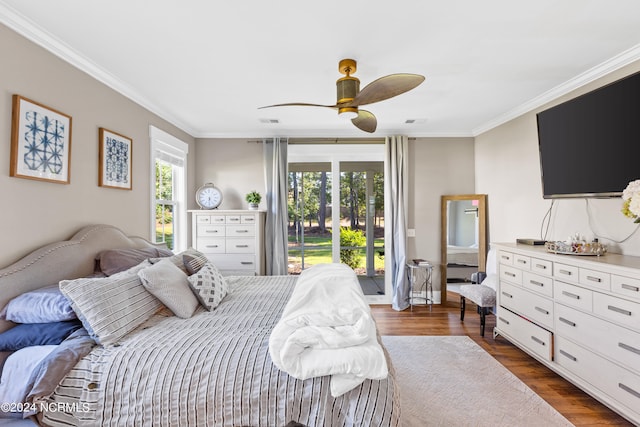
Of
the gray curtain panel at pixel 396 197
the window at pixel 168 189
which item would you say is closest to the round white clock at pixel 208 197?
the window at pixel 168 189

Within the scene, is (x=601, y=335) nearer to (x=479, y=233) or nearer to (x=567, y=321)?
(x=567, y=321)

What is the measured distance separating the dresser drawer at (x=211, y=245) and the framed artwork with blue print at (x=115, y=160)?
1299 millimetres

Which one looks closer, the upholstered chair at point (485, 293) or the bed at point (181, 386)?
the bed at point (181, 386)

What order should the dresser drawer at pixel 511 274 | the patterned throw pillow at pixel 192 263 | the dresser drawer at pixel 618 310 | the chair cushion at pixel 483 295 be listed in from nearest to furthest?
1. the dresser drawer at pixel 618 310
2. the patterned throw pillow at pixel 192 263
3. the dresser drawer at pixel 511 274
4. the chair cushion at pixel 483 295

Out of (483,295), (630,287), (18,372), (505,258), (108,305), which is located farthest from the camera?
(483,295)

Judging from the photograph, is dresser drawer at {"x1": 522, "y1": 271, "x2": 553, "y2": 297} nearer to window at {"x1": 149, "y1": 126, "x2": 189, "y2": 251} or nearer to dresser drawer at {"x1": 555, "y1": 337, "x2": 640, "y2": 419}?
dresser drawer at {"x1": 555, "y1": 337, "x2": 640, "y2": 419}

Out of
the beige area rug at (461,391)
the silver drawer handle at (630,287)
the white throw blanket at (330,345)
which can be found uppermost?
the silver drawer handle at (630,287)

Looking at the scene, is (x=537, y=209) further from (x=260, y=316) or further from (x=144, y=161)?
(x=144, y=161)

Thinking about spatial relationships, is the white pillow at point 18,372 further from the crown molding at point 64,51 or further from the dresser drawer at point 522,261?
the dresser drawer at point 522,261

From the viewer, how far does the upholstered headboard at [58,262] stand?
174 cm

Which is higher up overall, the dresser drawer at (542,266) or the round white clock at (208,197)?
the round white clock at (208,197)

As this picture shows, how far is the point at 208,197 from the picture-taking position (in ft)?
14.1

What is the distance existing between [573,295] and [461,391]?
1.13m

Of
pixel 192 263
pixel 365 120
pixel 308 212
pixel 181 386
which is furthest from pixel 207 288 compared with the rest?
pixel 308 212
